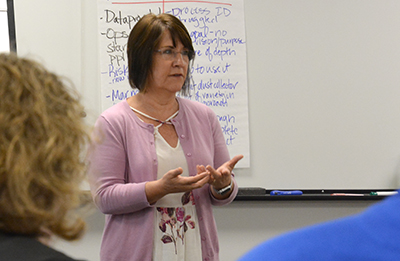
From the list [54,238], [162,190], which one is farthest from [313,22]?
[54,238]

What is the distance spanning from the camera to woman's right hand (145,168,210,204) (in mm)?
1418

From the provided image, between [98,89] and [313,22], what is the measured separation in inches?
50.9

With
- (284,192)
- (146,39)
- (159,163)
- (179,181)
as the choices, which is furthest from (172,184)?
(284,192)

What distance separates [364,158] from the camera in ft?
8.53

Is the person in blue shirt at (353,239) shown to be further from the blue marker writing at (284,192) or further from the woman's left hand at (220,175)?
the blue marker writing at (284,192)

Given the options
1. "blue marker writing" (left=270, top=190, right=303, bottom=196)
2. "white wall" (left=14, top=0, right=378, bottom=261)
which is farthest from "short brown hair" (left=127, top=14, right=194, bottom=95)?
"blue marker writing" (left=270, top=190, right=303, bottom=196)

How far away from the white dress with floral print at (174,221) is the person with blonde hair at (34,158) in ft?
2.74

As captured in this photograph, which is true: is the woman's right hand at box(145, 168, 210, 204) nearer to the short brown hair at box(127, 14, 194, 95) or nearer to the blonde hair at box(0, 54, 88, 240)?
the short brown hair at box(127, 14, 194, 95)

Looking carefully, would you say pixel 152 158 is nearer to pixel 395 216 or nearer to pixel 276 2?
pixel 395 216

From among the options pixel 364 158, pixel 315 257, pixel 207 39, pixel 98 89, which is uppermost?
pixel 207 39

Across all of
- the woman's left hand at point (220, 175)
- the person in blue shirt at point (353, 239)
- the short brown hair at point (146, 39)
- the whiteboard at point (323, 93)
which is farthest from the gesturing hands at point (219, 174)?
the person in blue shirt at point (353, 239)

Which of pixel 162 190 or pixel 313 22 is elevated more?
pixel 313 22

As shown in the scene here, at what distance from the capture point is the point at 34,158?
636mm

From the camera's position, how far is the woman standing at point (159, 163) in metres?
1.49
